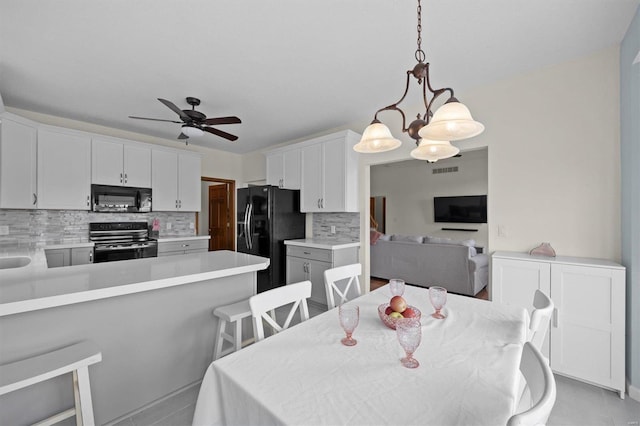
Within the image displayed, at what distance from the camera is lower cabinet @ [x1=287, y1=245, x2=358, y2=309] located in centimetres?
351

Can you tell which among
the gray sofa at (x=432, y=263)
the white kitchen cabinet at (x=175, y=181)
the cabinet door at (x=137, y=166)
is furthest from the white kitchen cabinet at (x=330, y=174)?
the cabinet door at (x=137, y=166)

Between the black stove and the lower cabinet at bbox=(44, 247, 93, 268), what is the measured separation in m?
0.10

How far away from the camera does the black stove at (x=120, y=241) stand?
11.9 ft

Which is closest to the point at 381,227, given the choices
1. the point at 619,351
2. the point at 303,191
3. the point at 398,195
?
the point at 398,195

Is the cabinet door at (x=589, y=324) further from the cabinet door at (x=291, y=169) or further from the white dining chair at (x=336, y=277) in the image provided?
the cabinet door at (x=291, y=169)

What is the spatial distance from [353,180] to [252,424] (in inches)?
126

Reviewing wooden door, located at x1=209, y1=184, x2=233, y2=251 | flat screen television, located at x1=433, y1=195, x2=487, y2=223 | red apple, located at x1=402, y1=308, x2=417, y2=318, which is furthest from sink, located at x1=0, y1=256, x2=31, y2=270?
flat screen television, located at x1=433, y1=195, x2=487, y2=223

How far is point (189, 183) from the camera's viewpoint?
463 centimetres

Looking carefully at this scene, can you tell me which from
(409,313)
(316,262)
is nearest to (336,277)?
(409,313)

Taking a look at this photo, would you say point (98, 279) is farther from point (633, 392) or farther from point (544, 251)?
point (633, 392)

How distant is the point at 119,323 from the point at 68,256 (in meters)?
2.47

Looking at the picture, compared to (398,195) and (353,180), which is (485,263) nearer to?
(353,180)

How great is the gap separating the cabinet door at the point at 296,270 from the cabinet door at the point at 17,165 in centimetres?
317

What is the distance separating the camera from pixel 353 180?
3750 millimetres
